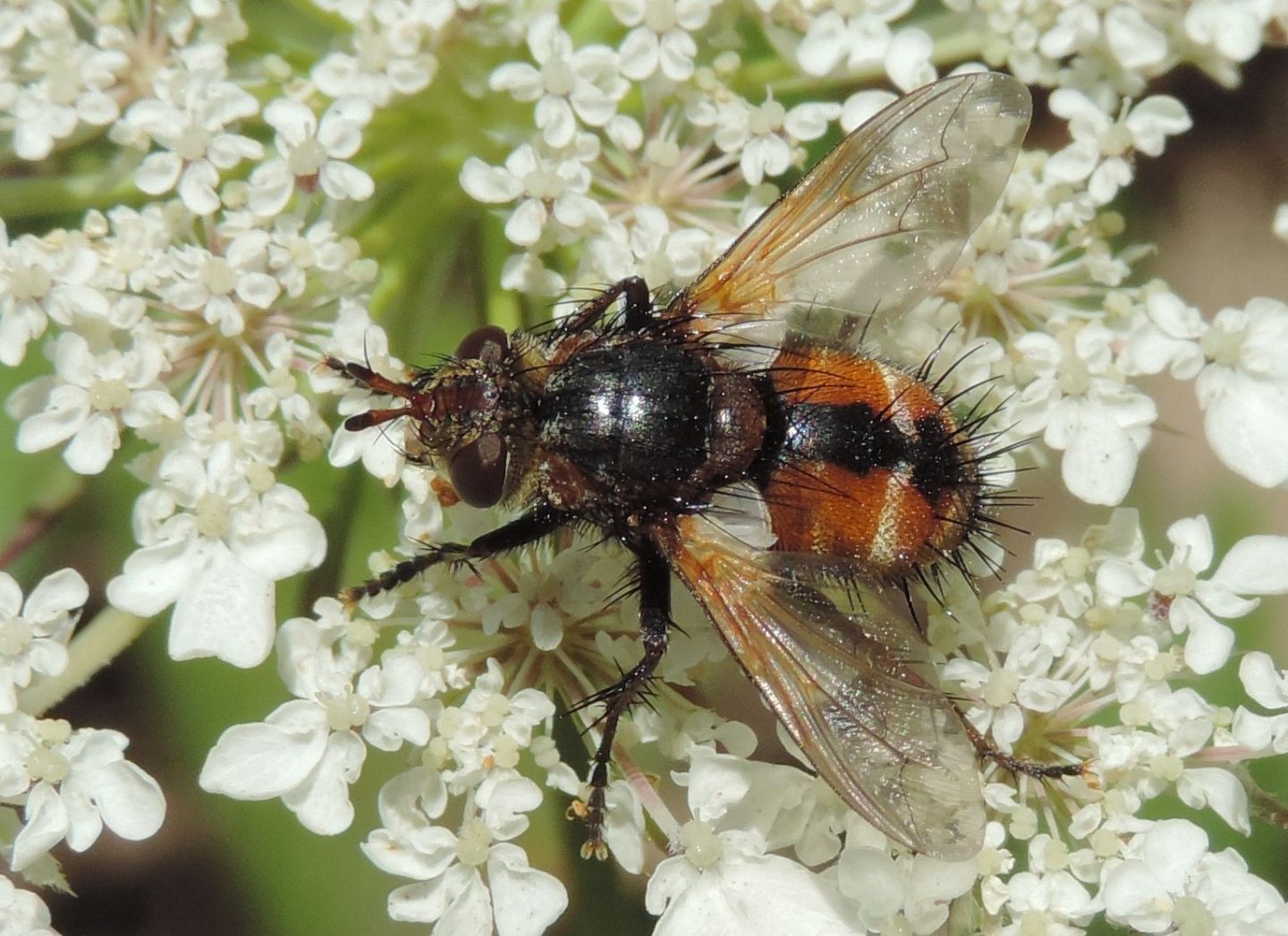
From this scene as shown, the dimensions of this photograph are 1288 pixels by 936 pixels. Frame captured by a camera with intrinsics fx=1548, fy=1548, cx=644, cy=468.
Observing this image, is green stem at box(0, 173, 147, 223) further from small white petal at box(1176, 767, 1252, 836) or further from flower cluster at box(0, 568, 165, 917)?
small white petal at box(1176, 767, 1252, 836)

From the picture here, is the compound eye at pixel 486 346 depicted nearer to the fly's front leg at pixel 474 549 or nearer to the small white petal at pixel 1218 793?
the fly's front leg at pixel 474 549

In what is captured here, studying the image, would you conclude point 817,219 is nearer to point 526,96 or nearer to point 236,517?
point 526,96

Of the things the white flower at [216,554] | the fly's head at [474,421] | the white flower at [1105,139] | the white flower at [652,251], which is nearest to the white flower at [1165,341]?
the white flower at [1105,139]

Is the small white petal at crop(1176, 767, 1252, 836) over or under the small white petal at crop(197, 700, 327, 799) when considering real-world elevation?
over

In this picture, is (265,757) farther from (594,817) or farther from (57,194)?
(57,194)

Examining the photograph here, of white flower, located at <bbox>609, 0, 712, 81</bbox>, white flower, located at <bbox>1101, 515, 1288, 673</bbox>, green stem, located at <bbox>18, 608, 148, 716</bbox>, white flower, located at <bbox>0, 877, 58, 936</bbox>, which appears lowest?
white flower, located at <bbox>0, 877, 58, 936</bbox>

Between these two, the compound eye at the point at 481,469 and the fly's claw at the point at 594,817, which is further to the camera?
the fly's claw at the point at 594,817

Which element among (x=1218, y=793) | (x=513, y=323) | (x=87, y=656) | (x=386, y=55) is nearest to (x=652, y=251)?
(x=513, y=323)

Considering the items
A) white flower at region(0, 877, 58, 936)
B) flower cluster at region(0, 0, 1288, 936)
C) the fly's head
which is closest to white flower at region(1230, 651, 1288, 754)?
flower cluster at region(0, 0, 1288, 936)
